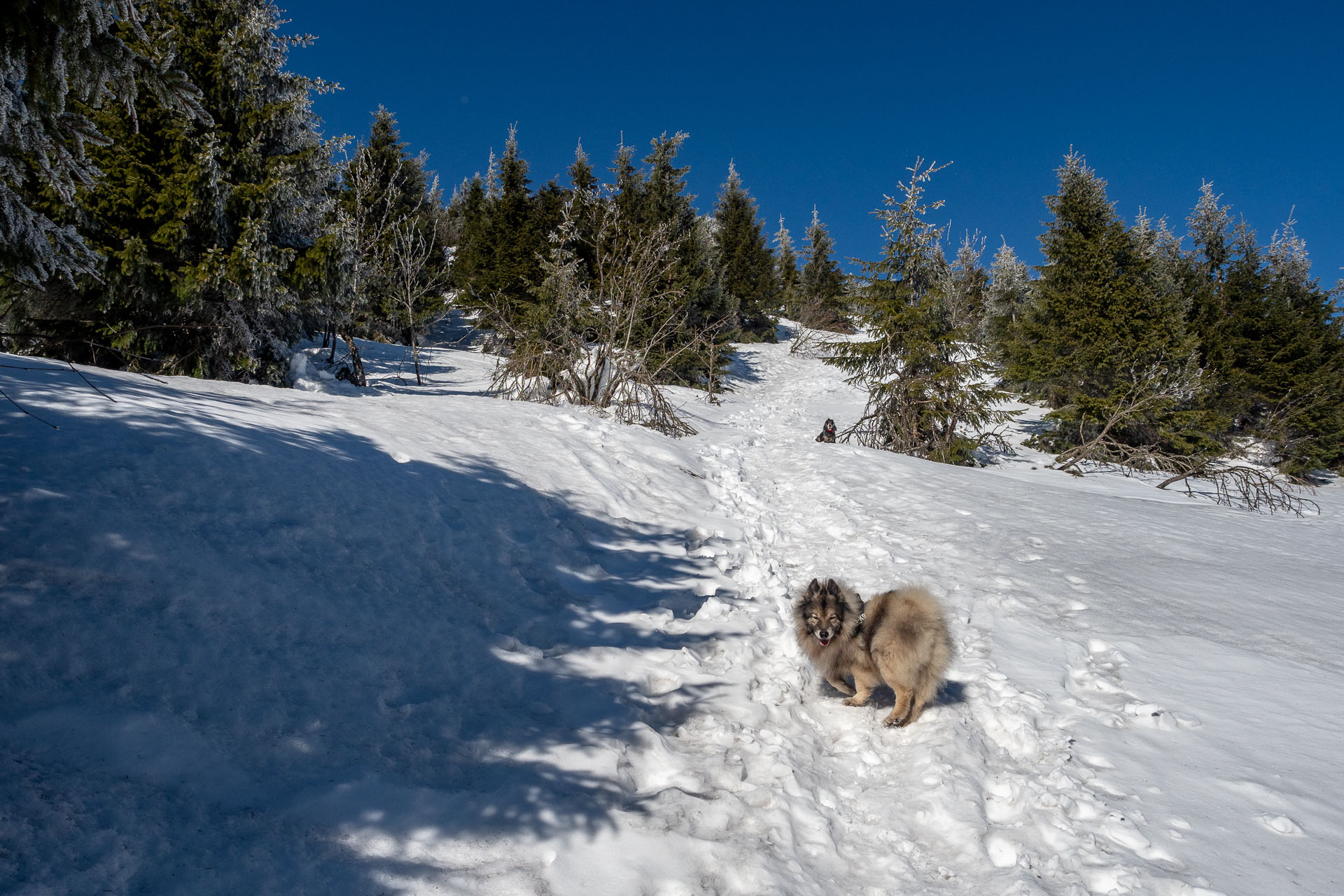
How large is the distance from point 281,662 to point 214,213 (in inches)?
433

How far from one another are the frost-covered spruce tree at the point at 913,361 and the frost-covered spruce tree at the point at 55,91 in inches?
610

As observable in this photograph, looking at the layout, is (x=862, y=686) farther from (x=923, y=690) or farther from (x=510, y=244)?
(x=510, y=244)

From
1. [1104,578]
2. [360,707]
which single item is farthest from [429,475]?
[1104,578]

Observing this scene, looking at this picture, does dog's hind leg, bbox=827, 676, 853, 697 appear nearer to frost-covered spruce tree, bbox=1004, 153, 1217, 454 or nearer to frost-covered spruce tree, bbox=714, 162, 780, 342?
frost-covered spruce tree, bbox=1004, 153, 1217, 454

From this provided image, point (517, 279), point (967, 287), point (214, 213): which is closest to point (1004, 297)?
point (967, 287)

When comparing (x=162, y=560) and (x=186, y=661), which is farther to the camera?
(x=162, y=560)

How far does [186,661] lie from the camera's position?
2578 millimetres

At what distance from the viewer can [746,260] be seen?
38375 mm

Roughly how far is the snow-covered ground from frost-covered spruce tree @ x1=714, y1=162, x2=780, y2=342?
32.0 m

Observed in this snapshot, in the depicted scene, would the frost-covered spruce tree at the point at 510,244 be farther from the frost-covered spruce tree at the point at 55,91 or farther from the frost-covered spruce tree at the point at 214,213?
the frost-covered spruce tree at the point at 55,91

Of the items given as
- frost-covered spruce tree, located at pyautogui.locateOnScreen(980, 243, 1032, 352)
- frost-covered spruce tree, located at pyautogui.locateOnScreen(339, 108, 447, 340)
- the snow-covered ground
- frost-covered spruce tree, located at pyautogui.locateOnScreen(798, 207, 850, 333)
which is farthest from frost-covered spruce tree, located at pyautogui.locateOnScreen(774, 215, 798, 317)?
the snow-covered ground

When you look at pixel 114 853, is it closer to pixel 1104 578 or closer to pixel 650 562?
pixel 650 562

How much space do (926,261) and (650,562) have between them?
15.2m

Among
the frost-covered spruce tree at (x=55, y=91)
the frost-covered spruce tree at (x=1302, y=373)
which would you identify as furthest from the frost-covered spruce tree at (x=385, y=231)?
the frost-covered spruce tree at (x=1302, y=373)
